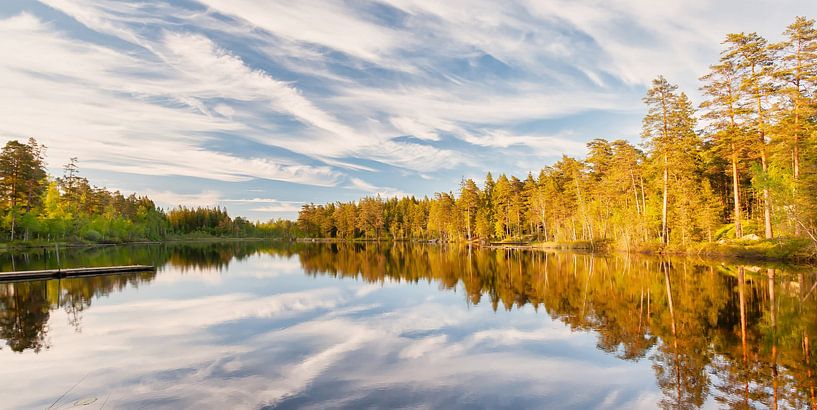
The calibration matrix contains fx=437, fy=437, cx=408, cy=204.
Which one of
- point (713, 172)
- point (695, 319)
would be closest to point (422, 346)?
point (695, 319)

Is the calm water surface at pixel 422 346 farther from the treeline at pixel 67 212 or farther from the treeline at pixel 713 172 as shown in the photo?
the treeline at pixel 67 212

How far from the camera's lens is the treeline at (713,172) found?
33.1 meters

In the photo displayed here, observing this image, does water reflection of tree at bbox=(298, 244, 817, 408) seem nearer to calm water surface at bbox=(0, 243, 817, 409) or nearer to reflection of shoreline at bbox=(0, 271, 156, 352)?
calm water surface at bbox=(0, 243, 817, 409)

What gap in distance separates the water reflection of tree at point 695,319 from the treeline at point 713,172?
33.4 ft

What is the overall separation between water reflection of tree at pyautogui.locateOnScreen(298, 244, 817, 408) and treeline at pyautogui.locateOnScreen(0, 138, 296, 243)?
208 ft

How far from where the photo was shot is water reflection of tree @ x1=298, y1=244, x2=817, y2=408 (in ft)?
30.1

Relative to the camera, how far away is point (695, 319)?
1532cm

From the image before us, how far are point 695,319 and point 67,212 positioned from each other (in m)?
97.6

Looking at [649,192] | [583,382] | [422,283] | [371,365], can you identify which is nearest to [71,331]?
[371,365]

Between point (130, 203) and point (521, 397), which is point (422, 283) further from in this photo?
point (130, 203)

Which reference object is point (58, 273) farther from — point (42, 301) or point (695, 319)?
point (695, 319)

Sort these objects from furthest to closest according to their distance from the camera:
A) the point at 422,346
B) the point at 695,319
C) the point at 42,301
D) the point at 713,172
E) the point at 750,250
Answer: the point at 713,172
the point at 750,250
the point at 42,301
the point at 695,319
the point at 422,346

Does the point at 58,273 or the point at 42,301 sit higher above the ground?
the point at 58,273

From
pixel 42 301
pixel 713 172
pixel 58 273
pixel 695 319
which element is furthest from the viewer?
pixel 713 172
